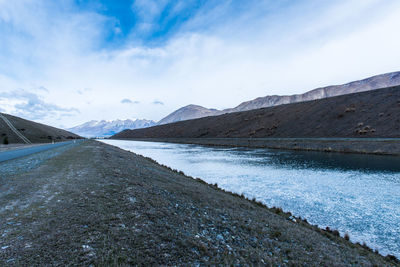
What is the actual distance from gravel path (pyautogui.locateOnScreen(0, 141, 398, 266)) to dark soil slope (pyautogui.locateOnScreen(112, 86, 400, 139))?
148 feet

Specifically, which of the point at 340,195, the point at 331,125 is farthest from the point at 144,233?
the point at 331,125

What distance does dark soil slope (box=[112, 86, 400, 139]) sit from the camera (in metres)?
45.8

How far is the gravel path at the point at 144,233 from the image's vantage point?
14.5 ft

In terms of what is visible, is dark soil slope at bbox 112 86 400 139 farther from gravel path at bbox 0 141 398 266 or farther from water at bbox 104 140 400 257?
gravel path at bbox 0 141 398 266

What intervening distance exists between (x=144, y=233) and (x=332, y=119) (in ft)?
223

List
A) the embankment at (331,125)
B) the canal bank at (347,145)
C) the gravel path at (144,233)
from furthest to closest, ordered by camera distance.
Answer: the embankment at (331,125) < the canal bank at (347,145) < the gravel path at (144,233)

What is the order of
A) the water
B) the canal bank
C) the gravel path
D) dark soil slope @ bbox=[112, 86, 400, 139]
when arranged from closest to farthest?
1. the gravel path
2. the water
3. the canal bank
4. dark soil slope @ bbox=[112, 86, 400, 139]

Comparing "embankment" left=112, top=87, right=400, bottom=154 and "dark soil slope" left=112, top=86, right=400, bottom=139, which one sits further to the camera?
"dark soil slope" left=112, top=86, right=400, bottom=139

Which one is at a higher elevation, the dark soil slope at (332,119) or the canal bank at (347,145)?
the dark soil slope at (332,119)

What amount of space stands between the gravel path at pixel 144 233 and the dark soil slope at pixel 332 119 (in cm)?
4510

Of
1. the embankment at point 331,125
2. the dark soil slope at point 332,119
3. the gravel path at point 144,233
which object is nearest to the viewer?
the gravel path at point 144,233

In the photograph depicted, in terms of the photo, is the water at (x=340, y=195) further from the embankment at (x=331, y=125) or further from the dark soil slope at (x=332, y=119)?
the dark soil slope at (x=332, y=119)

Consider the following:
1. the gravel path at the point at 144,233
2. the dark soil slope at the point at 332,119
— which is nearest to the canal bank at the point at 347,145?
the dark soil slope at the point at 332,119

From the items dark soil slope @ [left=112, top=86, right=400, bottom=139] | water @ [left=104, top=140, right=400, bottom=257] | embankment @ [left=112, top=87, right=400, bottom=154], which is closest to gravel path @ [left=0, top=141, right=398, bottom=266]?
water @ [left=104, top=140, right=400, bottom=257]
